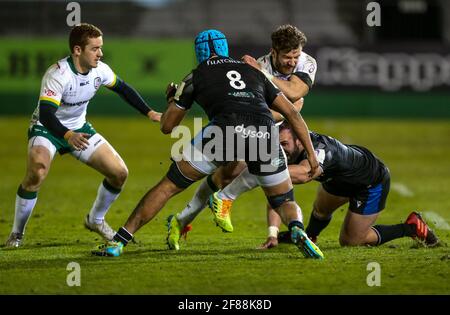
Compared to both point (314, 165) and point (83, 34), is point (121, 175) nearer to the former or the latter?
point (83, 34)

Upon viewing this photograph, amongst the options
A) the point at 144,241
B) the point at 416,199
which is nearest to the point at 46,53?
the point at 416,199

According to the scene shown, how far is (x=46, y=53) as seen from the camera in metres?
25.8

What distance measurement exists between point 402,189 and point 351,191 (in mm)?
5641

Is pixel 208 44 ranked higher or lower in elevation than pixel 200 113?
lower

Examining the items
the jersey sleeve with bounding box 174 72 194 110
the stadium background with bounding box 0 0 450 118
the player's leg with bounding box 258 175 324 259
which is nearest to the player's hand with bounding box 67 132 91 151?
the jersey sleeve with bounding box 174 72 194 110

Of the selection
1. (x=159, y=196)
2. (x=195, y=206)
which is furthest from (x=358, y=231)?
(x=159, y=196)

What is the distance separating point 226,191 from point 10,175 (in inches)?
327

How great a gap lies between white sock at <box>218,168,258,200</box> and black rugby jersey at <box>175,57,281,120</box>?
2.56 feet

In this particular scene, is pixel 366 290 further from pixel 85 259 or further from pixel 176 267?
pixel 85 259

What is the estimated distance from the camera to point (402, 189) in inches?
583

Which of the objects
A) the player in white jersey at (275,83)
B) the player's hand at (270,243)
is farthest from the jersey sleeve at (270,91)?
the player's hand at (270,243)

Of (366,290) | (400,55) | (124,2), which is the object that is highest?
(124,2)

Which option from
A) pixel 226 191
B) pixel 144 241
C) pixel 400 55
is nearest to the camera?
pixel 226 191

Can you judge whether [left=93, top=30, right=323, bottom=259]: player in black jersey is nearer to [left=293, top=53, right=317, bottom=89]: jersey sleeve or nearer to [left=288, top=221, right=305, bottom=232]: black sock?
[left=288, top=221, right=305, bottom=232]: black sock
